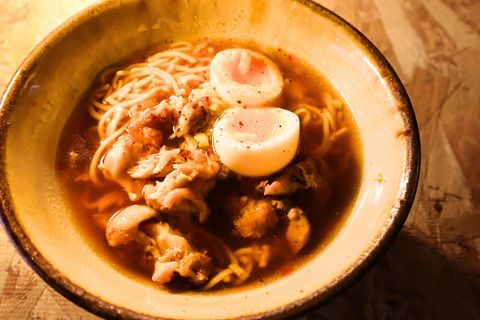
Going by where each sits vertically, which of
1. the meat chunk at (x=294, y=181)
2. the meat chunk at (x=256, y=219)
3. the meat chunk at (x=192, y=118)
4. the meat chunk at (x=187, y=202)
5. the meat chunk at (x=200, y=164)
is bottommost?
the meat chunk at (x=256, y=219)

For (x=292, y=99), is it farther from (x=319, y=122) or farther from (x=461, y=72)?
(x=461, y=72)

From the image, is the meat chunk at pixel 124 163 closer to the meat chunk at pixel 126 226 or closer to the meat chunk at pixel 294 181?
the meat chunk at pixel 126 226

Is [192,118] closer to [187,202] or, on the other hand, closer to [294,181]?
[187,202]

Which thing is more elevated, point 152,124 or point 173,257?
point 152,124

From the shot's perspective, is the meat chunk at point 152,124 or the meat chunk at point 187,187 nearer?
the meat chunk at point 187,187

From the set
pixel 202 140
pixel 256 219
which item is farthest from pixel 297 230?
pixel 202 140

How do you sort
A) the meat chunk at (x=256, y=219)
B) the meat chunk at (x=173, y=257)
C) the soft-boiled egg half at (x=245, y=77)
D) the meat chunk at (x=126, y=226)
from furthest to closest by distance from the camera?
the soft-boiled egg half at (x=245, y=77), the meat chunk at (x=256, y=219), the meat chunk at (x=126, y=226), the meat chunk at (x=173, y=257)

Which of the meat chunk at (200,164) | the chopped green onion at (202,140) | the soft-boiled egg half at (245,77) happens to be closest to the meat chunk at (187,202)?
the meat chunk at (200,164)
